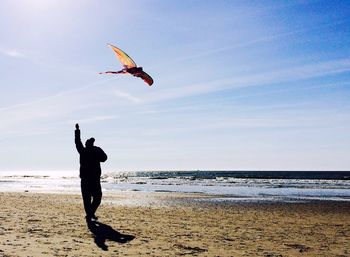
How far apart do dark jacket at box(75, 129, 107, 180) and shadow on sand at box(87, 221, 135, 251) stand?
1340 mm

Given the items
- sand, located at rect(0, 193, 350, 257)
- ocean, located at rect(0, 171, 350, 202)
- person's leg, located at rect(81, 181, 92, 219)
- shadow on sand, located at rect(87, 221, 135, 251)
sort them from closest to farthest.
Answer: sand, located at rect(0, 193, 350, 257), shadow on sand, located at rect(87, 221, 135, 251), person's leg, located at rect(81, 181, 92, 219), ocean, located at rect(0, 171, 350, 202)

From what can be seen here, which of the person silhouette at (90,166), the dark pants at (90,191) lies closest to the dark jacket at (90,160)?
the person silhouette at (90,166)

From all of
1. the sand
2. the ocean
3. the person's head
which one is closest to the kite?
the person's head

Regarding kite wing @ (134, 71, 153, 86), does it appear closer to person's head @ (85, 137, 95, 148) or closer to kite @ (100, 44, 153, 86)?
kite @ (100, 44, 153, 86)

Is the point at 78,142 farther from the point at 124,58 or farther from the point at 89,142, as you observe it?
the point at 124,58

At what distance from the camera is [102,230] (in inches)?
354

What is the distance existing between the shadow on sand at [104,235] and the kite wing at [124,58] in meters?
4.54

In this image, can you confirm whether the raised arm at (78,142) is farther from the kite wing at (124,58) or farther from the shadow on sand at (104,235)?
the kite wing at (124,58)

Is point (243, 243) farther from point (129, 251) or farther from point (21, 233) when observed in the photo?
point (21, 233)

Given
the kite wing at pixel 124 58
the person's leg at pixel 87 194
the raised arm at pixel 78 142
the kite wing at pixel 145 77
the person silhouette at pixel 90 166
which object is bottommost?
the person's leg at pixel 87 194

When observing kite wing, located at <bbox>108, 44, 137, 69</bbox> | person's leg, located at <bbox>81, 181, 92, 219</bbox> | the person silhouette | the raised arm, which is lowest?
person's leg, located at <bbox>81, 181, 92, 219</bbox>

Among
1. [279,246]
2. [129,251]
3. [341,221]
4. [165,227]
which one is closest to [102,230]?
[165,227]

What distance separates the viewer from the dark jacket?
10.6 m

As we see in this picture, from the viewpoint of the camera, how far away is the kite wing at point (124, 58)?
1144cm
